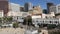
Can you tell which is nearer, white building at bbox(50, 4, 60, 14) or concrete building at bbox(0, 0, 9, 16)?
concrete building at bbox(0, 0, 9, 16)

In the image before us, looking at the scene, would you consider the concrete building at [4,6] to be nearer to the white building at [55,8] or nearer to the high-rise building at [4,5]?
the high-rise building at [4,5]

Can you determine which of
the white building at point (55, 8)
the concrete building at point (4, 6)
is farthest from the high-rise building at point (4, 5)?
the white building at point (55, 8)

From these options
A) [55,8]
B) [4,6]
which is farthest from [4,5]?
[55,8]

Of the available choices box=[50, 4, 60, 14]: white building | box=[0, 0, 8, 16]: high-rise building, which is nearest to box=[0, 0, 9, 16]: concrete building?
box=[0, 0, 8, 16]: high-rise building

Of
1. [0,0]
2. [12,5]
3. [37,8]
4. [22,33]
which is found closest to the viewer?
[22,33]

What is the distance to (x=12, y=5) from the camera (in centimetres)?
3722

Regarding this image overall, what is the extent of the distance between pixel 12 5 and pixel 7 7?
4.17 metres

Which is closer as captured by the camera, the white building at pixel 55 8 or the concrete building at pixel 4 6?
the concrete building at pixel 4 6

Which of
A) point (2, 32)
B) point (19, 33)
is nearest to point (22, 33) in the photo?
point (19, 33)

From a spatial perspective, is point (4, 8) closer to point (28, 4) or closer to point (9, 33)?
point (28, 4)

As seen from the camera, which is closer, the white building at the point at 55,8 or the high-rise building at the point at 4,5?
the high-rise building at the point at 4,5

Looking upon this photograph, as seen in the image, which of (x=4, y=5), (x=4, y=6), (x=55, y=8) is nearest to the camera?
(x=4, y=5)

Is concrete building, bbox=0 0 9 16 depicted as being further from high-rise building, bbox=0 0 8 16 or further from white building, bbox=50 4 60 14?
white building, bbox=50 4 60 14

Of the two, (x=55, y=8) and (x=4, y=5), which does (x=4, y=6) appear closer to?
(x=4, y=5)
